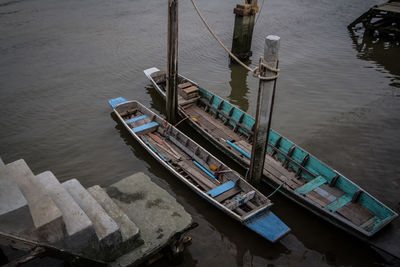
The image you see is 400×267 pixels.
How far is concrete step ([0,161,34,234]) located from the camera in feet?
16.6

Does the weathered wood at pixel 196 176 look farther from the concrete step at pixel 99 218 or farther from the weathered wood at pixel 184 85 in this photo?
the weathered wood at pixel 184 85

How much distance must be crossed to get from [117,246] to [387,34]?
2513 centimetres

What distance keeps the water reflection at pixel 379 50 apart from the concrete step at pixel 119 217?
16.2 metres

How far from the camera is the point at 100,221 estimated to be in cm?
641

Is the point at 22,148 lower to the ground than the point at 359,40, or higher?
lower

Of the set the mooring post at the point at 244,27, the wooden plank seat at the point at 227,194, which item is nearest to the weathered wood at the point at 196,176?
the wooden plank seat at the point at 227,194

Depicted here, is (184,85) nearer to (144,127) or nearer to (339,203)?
(144,127)

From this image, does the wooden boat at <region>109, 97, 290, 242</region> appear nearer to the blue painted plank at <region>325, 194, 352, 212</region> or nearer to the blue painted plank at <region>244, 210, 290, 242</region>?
the blue painted plank at <region>244, 210, 290, 242</region>

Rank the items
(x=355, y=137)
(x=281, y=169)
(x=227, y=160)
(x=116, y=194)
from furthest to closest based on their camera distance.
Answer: (x=355, y=137) < (x=227, y=160) < (x=281, y=169) < (x=116, y=194)

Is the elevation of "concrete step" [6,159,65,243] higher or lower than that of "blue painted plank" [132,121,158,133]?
higher

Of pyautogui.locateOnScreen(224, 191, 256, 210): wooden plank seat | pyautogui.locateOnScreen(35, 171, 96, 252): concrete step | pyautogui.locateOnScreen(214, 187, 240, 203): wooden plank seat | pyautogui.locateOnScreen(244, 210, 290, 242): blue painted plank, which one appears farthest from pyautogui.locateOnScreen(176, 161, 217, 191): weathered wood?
pyautogui.locateOnScreen(35, 171, 96, 252): concrete step

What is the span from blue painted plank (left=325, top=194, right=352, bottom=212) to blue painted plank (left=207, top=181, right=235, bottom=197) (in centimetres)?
283

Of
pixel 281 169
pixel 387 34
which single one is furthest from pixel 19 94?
pixel 387 34

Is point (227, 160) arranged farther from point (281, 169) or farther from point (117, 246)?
point (117, 246)
